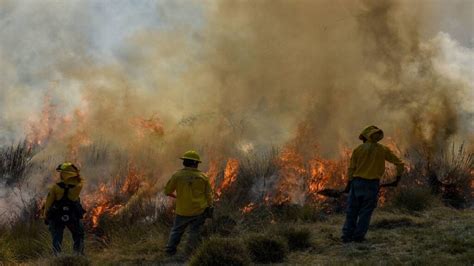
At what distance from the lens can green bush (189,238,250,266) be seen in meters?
7.05

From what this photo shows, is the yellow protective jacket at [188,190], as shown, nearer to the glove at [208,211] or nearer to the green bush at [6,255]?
the glove at [208,211]

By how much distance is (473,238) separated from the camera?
755 centimetres

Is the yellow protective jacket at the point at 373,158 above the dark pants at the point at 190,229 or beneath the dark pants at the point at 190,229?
above

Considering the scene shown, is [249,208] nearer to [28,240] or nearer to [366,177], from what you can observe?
[366,177]

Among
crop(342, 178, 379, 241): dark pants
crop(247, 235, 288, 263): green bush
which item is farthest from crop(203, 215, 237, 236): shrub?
crop(342, 178, 379, 241): dark pants

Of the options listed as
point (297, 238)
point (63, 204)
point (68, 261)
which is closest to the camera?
point (68, 261)

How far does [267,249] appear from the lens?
777 centimetres

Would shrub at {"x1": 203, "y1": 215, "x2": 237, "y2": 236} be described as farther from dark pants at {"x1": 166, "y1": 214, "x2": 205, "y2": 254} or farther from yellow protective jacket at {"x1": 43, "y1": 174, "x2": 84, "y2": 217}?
yellow protective jacket at {"x1": 43, "y1": 174, "x2": 84, "y2": 217}

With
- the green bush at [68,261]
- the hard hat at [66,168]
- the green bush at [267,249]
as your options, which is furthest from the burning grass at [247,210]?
the hard hat at [66,168]

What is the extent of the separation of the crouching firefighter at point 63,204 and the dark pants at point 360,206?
4.47 metres

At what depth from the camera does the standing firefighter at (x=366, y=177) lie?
838 centimetres

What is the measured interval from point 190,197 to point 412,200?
605cm

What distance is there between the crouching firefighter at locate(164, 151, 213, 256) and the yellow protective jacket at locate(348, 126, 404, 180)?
2572 millimetres

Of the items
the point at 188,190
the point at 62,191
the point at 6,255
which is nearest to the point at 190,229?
the point at 188,190
